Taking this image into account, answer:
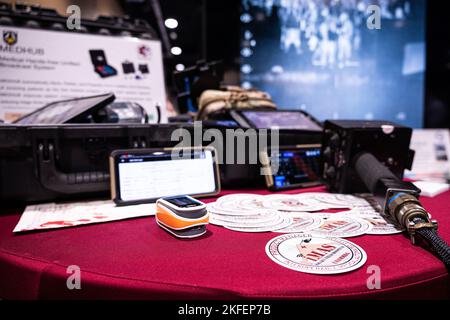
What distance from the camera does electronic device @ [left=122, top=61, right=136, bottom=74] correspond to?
129cm

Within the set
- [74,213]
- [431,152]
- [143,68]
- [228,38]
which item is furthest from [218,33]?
[74,213]

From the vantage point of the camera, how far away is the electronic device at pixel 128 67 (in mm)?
1286

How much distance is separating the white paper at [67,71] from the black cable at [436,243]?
3.31 ft

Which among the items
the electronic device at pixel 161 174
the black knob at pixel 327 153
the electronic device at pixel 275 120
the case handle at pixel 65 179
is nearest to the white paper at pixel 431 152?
the electronic device at pixel 275 120

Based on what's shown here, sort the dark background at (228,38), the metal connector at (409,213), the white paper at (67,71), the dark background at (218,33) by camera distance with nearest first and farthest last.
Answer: the metal connector at (409,213) < the white paper at (67,71) < the dark background at (218,33) < the dark background at (228,38)

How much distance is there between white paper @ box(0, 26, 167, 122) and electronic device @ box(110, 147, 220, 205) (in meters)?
0.51

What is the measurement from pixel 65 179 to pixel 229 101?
671 mm

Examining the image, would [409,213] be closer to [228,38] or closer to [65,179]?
[65,179]

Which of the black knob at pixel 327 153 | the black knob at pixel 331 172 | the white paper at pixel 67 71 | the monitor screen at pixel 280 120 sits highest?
the white paper at pixel 67 71

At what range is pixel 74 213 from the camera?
693 mm

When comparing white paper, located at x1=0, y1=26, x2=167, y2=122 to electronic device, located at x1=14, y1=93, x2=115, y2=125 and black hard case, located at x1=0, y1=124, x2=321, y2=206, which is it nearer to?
electronic device, located at x1=14, y1=93, x2=115, y2=125

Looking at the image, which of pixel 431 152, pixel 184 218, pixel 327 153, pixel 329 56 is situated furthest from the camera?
pixel 329 56

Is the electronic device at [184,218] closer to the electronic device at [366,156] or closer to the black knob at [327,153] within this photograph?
the electronic device at [366,156]
